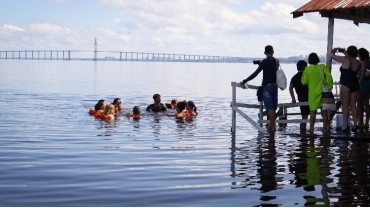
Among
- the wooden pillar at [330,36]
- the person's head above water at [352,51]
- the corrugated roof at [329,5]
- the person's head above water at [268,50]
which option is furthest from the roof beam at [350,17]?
the person's head above water at [268,50]

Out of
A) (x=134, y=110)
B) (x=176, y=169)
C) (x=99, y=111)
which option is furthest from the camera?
(x=134, y=110)

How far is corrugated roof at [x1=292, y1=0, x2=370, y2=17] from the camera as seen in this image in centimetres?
1434

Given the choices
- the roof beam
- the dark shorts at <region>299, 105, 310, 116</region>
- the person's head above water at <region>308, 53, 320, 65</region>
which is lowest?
the dark shorts at <region>299, 105, 310, 116</region>

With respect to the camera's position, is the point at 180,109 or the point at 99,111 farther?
the point at 180,109

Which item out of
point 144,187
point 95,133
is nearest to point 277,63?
point 95,133

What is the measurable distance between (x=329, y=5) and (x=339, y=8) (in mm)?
485

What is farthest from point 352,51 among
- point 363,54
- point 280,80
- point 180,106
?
point 180,106

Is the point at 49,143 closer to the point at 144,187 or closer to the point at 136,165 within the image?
the point at 136,165

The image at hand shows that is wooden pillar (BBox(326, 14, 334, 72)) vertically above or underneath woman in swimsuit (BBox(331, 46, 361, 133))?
above

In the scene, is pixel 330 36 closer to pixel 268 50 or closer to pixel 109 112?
pixel 268 50

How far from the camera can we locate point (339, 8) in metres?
14.6

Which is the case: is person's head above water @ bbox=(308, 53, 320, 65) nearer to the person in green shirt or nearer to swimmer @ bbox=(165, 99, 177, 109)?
the person in green shirt

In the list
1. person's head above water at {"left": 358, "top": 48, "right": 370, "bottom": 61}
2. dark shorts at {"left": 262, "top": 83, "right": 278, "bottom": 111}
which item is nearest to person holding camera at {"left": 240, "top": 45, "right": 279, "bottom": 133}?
dark shorts at {"left": 262, "top": 83, "right": 278, "bottom": 111}

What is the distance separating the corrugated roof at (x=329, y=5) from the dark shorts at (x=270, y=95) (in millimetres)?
1756
